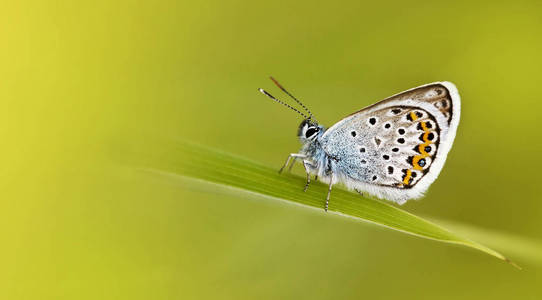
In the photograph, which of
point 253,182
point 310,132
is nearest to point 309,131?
point 310,132

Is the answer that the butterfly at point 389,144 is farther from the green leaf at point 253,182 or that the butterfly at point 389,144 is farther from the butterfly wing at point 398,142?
the green leaf at point 253,182

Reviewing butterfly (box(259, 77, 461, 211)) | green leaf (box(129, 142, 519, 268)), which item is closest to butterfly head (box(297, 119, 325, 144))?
butterfly (box(259, 77, 461, 211))

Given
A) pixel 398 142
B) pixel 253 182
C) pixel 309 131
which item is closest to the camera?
pixel 253 182

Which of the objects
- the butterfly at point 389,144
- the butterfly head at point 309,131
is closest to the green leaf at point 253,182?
the butterfly at point 389,144

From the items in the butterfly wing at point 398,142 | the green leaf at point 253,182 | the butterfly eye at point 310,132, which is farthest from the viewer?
the butterfly eye at point 310,132

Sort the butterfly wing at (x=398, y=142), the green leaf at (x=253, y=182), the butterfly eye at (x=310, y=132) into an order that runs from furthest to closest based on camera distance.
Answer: the butterfly eye at (x=310, y=132), the butterfly wing at (x=398, y=142), the green leaf at (x=253, y=182)

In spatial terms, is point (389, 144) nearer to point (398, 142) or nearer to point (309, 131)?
point (398, 142)

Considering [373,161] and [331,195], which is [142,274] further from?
[373,161]
